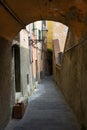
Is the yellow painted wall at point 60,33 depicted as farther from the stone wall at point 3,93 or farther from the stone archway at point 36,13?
the stone wall at point 3,93

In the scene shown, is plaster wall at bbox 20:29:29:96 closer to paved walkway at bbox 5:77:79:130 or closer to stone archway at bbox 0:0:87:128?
paved walkway at bbox 5:77:79:130

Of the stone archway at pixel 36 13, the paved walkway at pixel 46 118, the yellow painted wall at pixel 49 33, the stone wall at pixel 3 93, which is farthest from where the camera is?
the yellow painted wall at pixel 49 33

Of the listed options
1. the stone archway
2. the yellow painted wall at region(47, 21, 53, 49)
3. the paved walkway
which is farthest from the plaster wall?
the yellow painted wall at region(47, 21, 53, 49)

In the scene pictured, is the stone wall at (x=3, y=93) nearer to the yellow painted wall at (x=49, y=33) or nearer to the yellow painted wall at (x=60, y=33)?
the yellow painted wall at (x=60, y=33)

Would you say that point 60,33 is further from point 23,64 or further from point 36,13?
point 36,13

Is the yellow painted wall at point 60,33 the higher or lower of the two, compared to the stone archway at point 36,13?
higher

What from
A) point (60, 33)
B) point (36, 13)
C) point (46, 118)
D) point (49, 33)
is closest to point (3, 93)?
point (46, 118)

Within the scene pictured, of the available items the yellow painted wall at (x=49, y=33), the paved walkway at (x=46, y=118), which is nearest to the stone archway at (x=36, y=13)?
the paved walkway at (x=46, y=118)

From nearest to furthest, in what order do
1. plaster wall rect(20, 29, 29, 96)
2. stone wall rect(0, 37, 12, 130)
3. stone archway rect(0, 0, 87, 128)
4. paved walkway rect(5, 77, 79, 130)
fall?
stone archway rect(0, 0, 87, 128)
stone wall rect(0, 37, 12, 130)
paved walkway rect(5, 77, 79, 130)
plaster wall rect(20, 29, 29, 96)

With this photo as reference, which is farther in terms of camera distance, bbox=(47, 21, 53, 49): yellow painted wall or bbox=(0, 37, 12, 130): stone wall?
bbox=(47, 21, 53, 49): yellow painted wall

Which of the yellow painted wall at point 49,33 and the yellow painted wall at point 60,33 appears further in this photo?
the yellow painted wall at point 49,33

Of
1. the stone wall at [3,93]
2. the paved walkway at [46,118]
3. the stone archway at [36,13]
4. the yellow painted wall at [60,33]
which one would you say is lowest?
the paved walkway at [46,118]

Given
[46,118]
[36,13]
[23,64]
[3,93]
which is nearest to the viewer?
[36,13]

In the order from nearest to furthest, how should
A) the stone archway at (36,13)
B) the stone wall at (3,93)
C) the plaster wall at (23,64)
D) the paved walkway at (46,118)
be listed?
1. the stone archway at (36,13)
2. the stone wall at (3,93)
3. the paved walkway at (46,118)
4. the plaster wall at (23,64)
